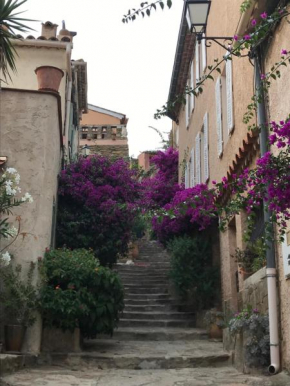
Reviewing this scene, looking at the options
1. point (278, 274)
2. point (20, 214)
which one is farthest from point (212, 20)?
point (278, 274)

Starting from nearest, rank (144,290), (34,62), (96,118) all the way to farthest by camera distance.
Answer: (34,62)
(144,290)
(96,118)

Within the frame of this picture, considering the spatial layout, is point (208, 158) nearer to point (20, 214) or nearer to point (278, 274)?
point (20, 214)

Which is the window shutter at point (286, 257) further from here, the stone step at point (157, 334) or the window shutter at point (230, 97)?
the stone step at point (157, 334)

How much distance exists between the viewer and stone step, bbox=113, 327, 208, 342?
8898 mm

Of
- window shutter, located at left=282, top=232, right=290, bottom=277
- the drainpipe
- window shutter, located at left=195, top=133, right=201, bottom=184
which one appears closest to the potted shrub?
window shutter, located at left=282, top=232, right=290, bottom=277

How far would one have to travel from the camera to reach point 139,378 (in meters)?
6.23

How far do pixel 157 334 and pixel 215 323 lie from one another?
110cm

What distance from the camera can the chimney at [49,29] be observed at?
1257 centimetres

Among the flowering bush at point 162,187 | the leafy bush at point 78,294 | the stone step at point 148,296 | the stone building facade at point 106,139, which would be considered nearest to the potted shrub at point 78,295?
the leafy bush at point 78,294

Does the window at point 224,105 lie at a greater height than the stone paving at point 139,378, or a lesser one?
greater

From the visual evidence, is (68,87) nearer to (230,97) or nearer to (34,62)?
(34,62)

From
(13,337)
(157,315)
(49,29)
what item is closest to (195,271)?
(157,315)

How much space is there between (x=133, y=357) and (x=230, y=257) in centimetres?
295

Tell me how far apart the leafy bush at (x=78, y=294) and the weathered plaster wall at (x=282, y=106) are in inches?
114
